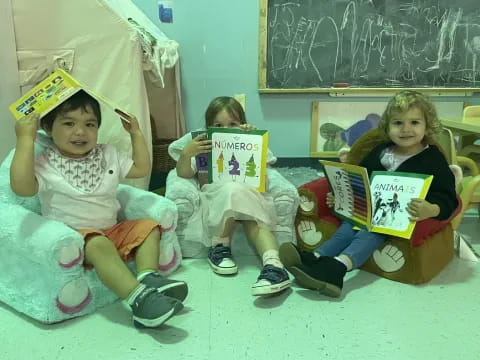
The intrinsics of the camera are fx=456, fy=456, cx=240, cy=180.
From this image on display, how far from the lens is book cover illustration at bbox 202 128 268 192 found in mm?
1866

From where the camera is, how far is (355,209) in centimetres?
185

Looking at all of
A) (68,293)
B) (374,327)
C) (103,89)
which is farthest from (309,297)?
(103,89)

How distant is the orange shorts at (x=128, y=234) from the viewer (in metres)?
1.59

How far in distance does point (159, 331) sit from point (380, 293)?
810mm

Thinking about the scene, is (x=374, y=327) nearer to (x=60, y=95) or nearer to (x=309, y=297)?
(x=309, y=297)

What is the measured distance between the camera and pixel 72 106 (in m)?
1.57

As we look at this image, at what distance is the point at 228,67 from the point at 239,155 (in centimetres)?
171

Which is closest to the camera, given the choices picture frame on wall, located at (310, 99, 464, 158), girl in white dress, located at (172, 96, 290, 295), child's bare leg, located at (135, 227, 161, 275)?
child's bare leg, located at (135, 227, 161, 275)

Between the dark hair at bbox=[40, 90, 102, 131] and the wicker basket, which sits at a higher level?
the dark hair at bbox=[40, 90, 102, 131]

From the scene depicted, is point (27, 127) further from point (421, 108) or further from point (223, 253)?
point (421, 108)

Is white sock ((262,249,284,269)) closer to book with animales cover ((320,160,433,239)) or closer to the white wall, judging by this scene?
book with animales cover ((320,160,433,239))

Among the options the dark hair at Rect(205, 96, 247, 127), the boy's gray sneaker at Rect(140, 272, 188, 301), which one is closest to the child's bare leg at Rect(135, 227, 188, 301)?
the boy's gray sneaker at Rect(140, 272, 188, 301)

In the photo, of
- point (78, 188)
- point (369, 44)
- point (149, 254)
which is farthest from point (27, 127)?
point (369, 44)

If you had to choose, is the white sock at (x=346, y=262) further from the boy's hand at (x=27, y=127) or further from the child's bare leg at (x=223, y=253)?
the boy's hand at (x=27, y=127)
